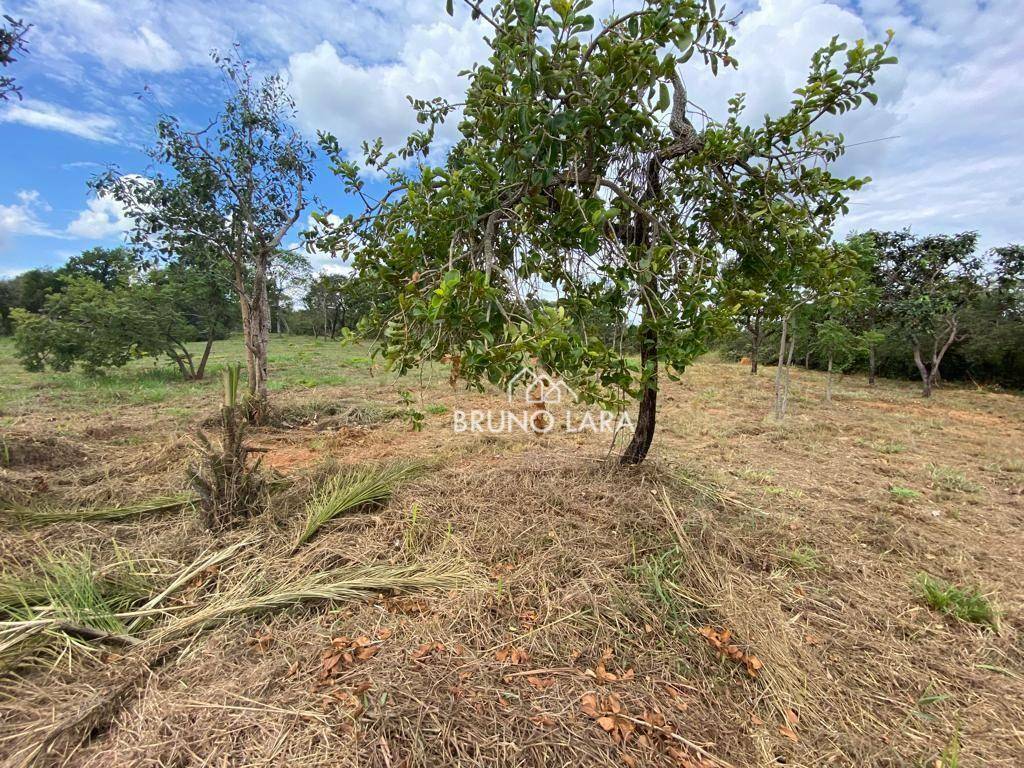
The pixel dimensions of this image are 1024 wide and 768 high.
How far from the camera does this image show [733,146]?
86.5 inches

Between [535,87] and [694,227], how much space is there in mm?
1551

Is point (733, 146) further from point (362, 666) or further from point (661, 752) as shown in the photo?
point (362, 666)

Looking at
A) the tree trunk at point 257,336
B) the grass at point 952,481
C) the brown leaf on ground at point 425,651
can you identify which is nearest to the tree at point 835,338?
the grass at point 952,481

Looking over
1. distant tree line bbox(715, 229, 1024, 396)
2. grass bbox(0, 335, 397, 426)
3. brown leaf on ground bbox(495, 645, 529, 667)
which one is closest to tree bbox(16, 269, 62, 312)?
grass bbox(0, 335, 397, 426)

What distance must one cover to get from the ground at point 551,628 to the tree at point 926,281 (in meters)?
8.84

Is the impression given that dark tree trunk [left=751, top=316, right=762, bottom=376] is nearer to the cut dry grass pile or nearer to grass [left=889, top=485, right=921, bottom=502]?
grass [left=889, top=485, right=921, bottom=502]

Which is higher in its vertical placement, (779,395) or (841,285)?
(841,285)

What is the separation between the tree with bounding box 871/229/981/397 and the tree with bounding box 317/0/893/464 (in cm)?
1116

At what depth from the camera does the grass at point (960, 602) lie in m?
2.20

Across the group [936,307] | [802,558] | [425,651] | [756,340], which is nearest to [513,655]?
[425,651]

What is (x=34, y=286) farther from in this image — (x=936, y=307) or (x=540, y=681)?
(x=936, y=307)

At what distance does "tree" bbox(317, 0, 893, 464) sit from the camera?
162 cm

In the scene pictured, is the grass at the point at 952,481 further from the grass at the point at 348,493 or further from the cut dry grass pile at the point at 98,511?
the cut dry grass pile at the point at 98,511

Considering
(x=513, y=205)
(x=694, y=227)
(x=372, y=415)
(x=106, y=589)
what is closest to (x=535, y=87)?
(x=513, y=205)
